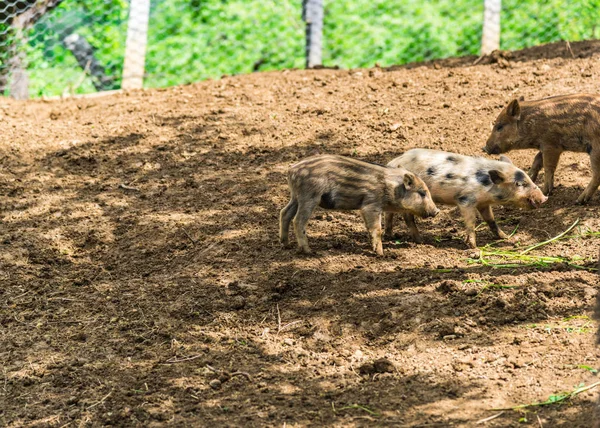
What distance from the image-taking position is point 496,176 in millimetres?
7172

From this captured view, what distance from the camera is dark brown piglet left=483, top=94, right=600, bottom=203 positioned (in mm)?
7480

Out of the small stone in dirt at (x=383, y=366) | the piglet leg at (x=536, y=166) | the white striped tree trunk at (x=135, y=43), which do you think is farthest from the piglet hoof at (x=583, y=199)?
the white striped tree trunk at (x=135, y=43)

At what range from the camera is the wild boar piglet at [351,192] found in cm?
664

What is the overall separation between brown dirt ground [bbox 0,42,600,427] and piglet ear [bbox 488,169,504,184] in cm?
50

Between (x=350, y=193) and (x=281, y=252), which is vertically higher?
(x=350, y=193)

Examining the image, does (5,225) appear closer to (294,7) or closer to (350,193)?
(350,193)

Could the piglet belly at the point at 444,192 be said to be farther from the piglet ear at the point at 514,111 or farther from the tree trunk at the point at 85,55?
the tree trunk at the point at 85,55

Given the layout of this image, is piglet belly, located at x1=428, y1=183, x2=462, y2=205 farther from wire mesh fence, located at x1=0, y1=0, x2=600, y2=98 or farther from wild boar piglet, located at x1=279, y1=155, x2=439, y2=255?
wire mesh fence, located at x1=0, y1=0, x2=600, y2=98

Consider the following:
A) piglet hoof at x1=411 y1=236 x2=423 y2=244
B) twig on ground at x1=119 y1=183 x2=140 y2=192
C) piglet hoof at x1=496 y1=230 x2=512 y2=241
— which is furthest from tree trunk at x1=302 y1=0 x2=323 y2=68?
piglet hoof at x1=496 y1=230 x2=512 y2=241

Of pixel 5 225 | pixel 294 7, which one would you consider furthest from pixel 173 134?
pixel 294 7

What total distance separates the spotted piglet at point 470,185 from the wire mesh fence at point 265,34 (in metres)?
6.63

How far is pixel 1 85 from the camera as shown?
435 inches

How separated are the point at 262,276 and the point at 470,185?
6.71ft

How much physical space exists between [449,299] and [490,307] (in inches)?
11.6
